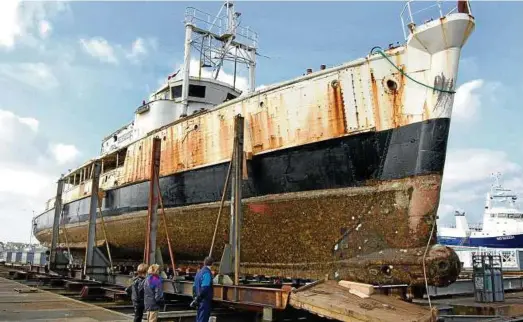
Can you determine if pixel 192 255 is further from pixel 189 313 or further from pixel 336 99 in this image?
pixel 336 99

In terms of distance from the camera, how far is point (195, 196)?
1076 centimetres

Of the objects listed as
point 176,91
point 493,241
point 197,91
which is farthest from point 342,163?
point 493,241

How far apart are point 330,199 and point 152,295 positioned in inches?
140

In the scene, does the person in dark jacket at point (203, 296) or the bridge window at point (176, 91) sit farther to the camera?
the bridge window at point (176, 91)

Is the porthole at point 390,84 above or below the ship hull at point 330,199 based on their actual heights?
above

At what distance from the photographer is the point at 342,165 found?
315 inches

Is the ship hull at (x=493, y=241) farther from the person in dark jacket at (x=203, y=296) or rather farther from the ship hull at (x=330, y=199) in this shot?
the person in dark jacket at (x=203, y=296)

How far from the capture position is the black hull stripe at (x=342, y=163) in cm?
734

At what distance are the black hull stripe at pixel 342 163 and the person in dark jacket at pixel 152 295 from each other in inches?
136

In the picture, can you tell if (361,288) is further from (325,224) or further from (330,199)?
(330,199)

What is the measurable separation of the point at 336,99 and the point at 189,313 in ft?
14.6

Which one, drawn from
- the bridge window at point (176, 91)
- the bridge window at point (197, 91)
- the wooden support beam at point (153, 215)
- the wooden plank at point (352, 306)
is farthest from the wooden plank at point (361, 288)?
the bridge window at point (176, 91)

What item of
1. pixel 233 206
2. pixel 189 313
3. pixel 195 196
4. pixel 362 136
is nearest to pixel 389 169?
pixel 362 136

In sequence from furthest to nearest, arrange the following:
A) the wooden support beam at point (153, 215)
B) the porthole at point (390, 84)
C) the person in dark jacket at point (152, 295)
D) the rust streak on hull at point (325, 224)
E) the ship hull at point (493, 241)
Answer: the ship hull at point (493, 241) → the wooden support beam at point (153, 215) → the porthole at point (390, 84) → the rust streak on hull at point (325, 224) → the person in dark jacket at point (152, 295)
